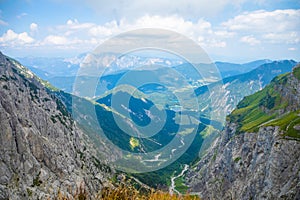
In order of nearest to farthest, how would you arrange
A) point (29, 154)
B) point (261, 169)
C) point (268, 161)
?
point (268, 161) < point (261, 169) < point (29, 154)

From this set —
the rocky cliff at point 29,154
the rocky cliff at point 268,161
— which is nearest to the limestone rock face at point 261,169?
the rocky cliff at point 268,161

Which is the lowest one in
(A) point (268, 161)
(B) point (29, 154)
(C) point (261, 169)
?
(C) point (261, 169)

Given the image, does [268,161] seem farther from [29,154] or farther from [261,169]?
[29,154]

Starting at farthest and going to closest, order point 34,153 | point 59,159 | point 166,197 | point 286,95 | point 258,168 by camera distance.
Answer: point 286,95 → point 59,159 → point 34,153 → point 258,168 → point 166,197

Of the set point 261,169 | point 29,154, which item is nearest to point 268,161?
point 261,169

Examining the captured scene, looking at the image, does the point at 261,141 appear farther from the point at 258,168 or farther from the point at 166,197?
the point at 166,197

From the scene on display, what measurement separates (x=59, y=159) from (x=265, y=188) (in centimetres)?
9102

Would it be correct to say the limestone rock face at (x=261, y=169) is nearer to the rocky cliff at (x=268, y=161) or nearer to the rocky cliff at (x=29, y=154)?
the rocky cliff at (x=268, y=161)

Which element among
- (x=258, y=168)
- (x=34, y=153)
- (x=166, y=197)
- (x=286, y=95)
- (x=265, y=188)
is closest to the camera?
(x=166, y=197)

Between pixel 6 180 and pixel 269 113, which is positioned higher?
pixel 269 113

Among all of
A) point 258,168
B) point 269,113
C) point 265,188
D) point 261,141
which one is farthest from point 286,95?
point 265,188

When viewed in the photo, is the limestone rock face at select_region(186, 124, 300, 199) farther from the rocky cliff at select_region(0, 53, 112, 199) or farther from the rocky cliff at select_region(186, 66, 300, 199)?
the rocky cliff at select_region(0, 53, 112, 199)

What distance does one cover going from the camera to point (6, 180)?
102m

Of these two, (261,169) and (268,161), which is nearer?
(268,161)
